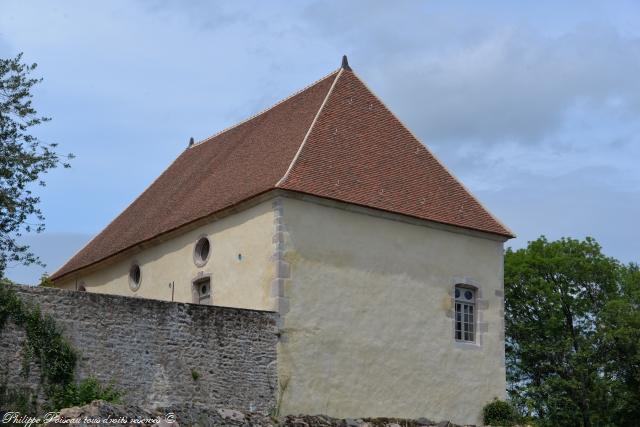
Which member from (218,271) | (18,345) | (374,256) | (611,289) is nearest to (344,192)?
(374,256)

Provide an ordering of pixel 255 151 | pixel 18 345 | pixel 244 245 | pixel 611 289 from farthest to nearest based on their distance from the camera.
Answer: pixel 611 289, pixel 255 151, pixel 244 245, pixel 18 345

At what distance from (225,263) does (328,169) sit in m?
3.15

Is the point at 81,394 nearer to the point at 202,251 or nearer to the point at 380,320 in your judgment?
the point at 202,251

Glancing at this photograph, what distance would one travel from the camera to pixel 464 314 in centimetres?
2675

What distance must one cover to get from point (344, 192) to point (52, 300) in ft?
23.4

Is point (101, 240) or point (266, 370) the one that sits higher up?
point (101, 240)

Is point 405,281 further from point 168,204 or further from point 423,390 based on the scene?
point 168,204

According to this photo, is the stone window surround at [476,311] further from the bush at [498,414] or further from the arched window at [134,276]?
the arched window at [134,276]

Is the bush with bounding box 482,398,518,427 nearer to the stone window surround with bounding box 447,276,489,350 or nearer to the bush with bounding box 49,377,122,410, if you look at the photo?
the stone window surround with bounding box 447,276,489,350

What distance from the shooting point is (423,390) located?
25.5 metres

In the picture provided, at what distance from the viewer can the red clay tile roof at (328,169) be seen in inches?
995

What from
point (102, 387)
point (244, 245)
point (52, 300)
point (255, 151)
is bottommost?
point (102, 387)

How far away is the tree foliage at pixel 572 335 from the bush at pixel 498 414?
930 centimetres

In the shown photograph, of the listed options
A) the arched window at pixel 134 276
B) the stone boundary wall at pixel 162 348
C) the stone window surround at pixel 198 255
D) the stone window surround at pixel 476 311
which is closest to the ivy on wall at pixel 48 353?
the stone boundary wall at pixel 162 348
